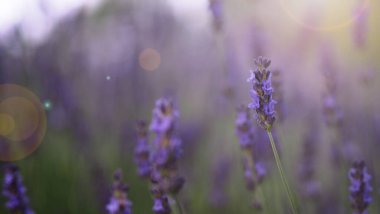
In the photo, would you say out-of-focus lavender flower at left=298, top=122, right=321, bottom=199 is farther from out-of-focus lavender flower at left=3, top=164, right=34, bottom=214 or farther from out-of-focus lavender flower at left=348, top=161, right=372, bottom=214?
out-of-focus lavender flower at left=3, top=164, right=34, bottom=214

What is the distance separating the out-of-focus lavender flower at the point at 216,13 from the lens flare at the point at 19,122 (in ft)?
6.77

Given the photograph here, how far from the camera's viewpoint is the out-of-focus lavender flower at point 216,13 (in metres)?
3.88

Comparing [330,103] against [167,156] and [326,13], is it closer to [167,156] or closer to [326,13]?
[167,156]

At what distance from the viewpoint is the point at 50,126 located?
211 inches

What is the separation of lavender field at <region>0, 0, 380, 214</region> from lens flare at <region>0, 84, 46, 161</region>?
0.01 meters

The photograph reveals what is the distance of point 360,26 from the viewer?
354cm

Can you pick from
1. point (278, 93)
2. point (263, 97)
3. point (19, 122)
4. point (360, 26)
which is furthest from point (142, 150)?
point (19, 122)

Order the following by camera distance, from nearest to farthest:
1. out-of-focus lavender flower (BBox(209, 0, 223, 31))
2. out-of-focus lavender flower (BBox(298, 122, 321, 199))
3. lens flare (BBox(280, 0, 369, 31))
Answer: out-of-focus lavender flower (BBox(298, 122, 321, 199))
out-of-focus lavender flower (BBox(209, 0, 223, 31))
lens flare (BBox(280, 0, 369, 31))

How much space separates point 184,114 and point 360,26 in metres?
2.95

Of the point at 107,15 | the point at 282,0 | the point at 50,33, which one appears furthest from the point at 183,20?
the point at 50,33

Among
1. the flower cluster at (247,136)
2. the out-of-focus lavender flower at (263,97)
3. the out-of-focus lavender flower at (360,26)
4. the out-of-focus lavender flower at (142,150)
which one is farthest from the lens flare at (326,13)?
the out-of-focus lavender flower at (263,97)

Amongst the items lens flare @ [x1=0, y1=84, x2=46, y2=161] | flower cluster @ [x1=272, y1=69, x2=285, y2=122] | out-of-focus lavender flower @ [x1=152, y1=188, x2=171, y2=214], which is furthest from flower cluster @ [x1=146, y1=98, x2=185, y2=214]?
lens flare @ [x1=0, y1=84, x2=46, y2=161]

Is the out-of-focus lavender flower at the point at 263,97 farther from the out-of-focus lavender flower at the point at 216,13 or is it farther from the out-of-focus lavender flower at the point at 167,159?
the out-of-focus lavender flower at the point at 216,13

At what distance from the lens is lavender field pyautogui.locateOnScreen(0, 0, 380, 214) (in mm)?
3098
